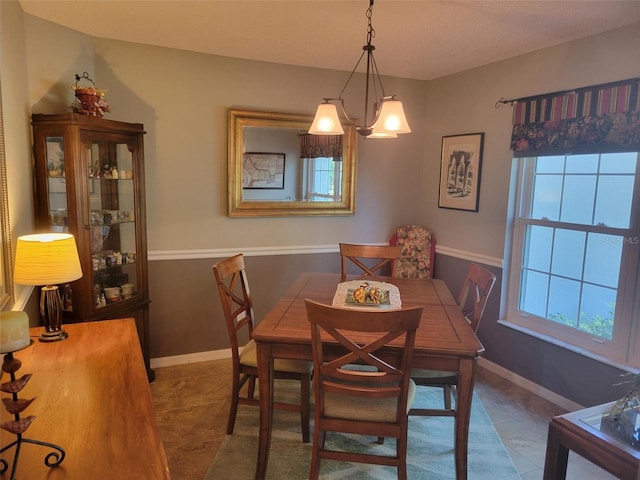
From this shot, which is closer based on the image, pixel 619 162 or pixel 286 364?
pixel 286 364

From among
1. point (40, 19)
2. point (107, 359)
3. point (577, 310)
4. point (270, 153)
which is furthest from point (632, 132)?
point (40, 19)

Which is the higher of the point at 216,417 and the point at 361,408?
the point at 361,408

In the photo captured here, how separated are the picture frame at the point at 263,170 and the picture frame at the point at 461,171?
1.43 meters

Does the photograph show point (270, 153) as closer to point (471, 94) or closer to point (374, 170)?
point (374, 170)

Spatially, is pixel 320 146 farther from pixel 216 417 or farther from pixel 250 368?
pixel 216 417

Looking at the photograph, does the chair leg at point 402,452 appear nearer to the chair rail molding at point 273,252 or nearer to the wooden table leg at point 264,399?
the wooden table leg at point 264,399

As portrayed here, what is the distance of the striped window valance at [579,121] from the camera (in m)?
2.46

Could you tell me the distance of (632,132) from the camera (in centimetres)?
243

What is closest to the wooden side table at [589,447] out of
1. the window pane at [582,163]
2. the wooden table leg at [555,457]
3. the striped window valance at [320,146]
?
the wooden table leg at [555,457]

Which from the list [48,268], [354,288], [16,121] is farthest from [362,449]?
[16,121]

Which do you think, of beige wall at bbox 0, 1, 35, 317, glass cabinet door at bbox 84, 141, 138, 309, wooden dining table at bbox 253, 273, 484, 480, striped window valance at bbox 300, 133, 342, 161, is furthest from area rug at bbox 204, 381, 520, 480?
striped window valance at bbox 300, 133, 342, 161

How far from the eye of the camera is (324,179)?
3816 millimetres

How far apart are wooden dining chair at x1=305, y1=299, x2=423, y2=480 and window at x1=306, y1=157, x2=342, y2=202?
198 centimetres

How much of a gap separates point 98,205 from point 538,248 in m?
3.02
